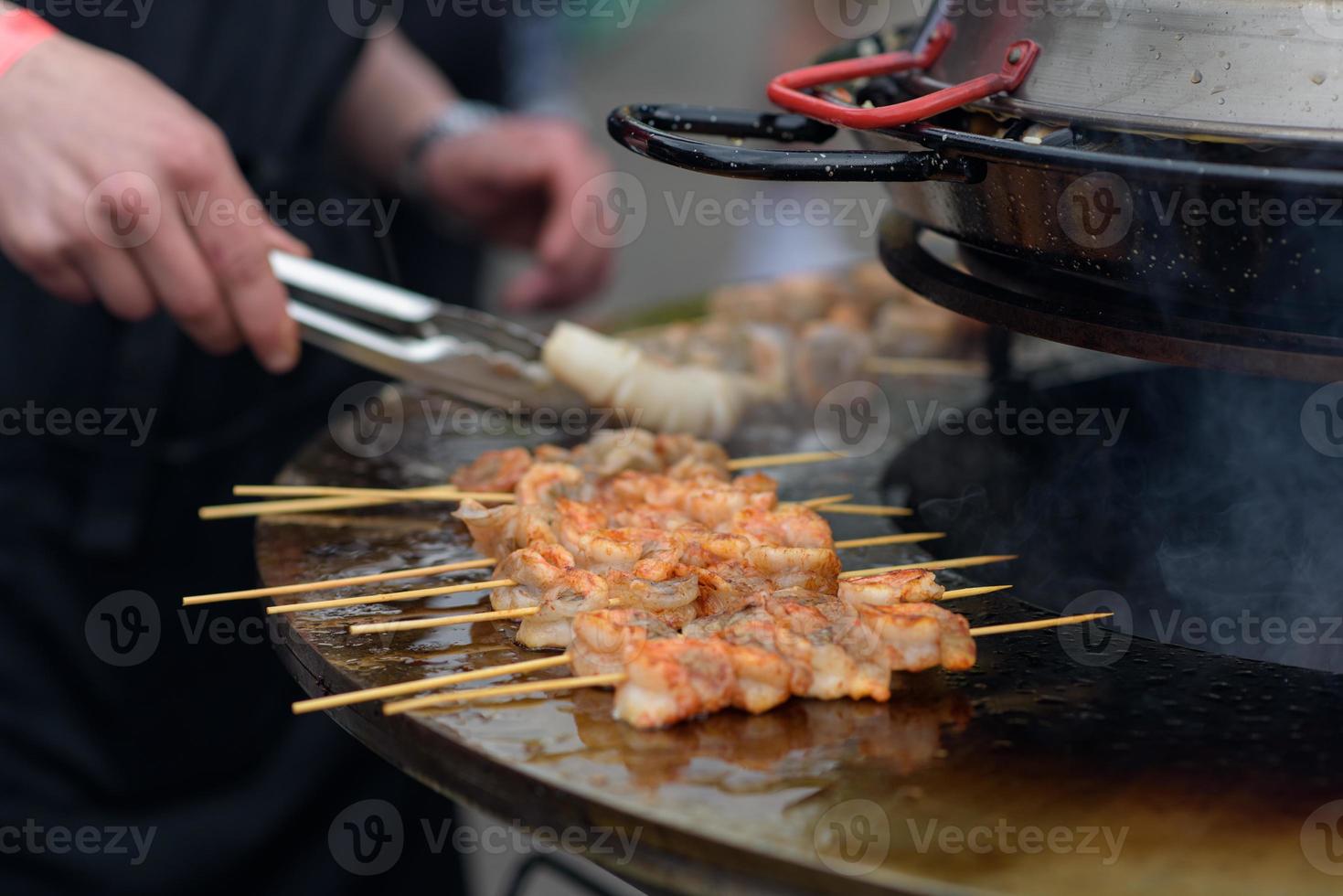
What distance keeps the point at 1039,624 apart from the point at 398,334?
58.5 inches

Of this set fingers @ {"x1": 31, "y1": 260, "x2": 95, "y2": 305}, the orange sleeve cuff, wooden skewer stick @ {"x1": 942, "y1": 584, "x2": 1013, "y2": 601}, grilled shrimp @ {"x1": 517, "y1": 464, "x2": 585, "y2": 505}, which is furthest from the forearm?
wooden skewer stick @ {"x1": 942, "y1": 584, "x2": 1013, "y2": 601}

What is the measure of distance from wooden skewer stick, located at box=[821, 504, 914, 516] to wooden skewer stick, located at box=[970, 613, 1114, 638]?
0.47 m

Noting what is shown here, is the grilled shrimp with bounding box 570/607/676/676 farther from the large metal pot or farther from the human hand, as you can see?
the human hand

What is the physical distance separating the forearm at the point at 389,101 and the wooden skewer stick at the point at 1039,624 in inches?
126

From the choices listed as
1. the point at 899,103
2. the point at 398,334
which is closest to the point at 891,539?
the point at 899,103

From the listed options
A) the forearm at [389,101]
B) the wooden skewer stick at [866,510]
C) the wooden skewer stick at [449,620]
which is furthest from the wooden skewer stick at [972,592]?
the forearm at [389,101]

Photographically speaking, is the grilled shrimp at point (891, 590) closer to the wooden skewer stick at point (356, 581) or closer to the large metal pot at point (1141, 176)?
the large metal pot at point (1141, 176)

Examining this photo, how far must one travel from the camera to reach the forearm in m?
4.32

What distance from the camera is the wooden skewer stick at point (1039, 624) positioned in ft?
5.93

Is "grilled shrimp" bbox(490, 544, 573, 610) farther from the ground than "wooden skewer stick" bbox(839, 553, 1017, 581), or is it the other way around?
"wooden skewer stick" bbox(839, 553, 1017, 581)

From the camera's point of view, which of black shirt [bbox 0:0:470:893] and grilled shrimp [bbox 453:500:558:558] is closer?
grilled shrimp [bbox 453:500:558:558]

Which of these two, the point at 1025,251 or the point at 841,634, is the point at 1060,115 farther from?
the point at 841,634

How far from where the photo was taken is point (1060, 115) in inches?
70.6

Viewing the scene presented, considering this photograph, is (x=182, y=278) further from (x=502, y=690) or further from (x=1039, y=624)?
(x=1039, y=624)
